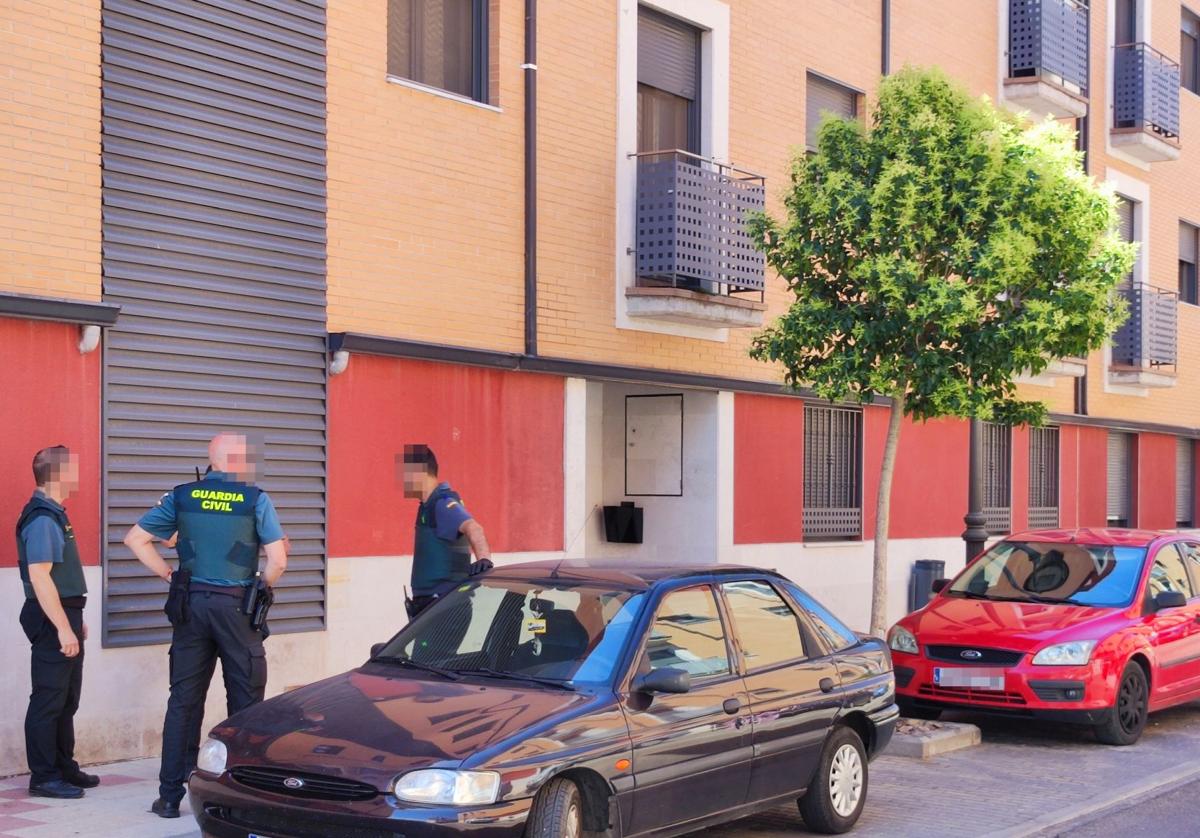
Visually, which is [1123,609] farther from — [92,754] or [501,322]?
[92,754]

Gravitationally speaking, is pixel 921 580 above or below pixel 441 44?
below

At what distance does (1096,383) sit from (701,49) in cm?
978

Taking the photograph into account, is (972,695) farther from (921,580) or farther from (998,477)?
(998,477)

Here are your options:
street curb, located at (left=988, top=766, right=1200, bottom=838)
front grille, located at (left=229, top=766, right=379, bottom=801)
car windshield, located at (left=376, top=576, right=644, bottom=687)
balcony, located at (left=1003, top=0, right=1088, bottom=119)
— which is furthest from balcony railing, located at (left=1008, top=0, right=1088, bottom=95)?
front grille, located at (left=229, top=766, right=379, bottom=801)

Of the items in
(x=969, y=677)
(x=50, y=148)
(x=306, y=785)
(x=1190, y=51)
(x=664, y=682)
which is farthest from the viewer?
(x=1190, y=51)


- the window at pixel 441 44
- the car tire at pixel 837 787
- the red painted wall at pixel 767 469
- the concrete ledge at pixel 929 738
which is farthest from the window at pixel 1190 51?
the car tire at pixel 837 787

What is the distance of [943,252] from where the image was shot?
1161 cm

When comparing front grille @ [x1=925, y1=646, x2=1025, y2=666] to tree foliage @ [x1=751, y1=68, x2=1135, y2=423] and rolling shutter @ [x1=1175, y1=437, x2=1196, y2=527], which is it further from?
rolling shutter @ [x1=1175, y1=437, x2=1196, y2=527]

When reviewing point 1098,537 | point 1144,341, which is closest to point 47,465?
point 1098,537

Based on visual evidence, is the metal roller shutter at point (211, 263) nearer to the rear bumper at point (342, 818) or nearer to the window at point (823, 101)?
the rear bumper at point (342, 818)

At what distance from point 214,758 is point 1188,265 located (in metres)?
22.3

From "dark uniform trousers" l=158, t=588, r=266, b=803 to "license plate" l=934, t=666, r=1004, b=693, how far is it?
5268mm

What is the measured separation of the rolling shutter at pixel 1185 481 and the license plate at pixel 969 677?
1581 cm

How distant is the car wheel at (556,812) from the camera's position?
5754 mm
